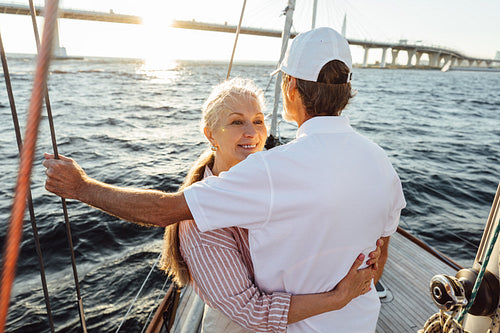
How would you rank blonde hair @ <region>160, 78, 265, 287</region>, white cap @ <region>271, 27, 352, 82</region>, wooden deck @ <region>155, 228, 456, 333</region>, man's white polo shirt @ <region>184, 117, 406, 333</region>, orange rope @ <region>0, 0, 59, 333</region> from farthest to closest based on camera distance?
wooden deck @ <region>155, 228, 456, 333</region>
blonde hair @ <region>160, 78, 265, 287</region>
white cap @ <region>271, 27, 352, 82</region>
man's white polo shirt @ <region>184, 117, 406, 333</region>
orange rope @ <region>0, 0, 59, 333</region>

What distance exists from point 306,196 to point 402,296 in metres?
2.80

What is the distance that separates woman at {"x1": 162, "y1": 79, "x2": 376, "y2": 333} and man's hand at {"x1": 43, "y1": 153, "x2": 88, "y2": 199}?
43 centimetres

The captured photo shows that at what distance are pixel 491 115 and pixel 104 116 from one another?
2326 centimetres

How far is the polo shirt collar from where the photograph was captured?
109 cm

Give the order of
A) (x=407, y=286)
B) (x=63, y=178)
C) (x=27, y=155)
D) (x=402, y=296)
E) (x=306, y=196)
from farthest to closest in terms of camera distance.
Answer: (x=407, y=286)
(x=402, y=296)
(x=63, y=178)
(x=306, y=196)
(x=27, y=155)

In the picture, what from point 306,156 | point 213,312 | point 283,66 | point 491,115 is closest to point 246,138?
point 283,66

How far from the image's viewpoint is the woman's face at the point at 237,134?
4.85 ft

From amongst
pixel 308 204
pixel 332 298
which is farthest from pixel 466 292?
pixel 308 204

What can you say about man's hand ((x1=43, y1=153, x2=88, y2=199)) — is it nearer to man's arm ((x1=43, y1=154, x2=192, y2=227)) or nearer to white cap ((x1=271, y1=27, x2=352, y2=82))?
man's arm ((x1=43, y1=154, x2=192, y2=227))

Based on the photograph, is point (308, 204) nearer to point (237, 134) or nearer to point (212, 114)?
point (237, 134)

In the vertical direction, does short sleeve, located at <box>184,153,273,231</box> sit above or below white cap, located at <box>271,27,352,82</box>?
below

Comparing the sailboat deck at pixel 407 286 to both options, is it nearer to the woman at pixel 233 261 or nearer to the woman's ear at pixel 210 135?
the woman at pixel 233 261

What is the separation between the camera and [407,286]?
3.27 meters

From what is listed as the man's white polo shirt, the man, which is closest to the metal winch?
the man
